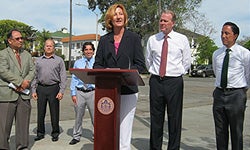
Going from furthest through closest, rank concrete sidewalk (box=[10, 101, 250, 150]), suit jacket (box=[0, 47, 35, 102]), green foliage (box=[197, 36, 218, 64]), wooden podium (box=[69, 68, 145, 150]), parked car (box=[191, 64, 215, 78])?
green foliage (box=[197, 36, 218, 64]) → parked car (box=[191, 64, 215, 78]) → concrete sidewalk (box=[10, 101, 250, 150]) → suit jacket (box=[0, 47, 35, 102]) → wooden podium (box=[69, 68, 145, 150])

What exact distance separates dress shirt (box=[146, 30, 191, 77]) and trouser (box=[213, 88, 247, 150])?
609mm

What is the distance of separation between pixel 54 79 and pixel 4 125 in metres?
1.45

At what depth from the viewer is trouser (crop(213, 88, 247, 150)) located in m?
4.48

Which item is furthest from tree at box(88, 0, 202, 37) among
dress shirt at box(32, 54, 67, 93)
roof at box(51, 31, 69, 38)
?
roof at box(51, 31, 69, 38)

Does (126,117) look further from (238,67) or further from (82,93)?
(82,93)

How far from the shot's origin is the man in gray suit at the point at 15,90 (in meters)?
4.88

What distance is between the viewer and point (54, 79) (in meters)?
6.14

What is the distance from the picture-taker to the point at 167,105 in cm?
464

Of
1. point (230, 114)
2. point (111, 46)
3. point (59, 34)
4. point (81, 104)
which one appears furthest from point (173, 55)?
point (59, 34)

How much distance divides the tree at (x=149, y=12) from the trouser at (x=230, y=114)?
3355 centimetres

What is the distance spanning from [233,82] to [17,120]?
314cm

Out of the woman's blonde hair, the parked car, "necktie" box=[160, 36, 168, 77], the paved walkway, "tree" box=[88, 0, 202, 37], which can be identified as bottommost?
the paved walkway

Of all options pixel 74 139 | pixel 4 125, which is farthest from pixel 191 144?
pixel 4 125

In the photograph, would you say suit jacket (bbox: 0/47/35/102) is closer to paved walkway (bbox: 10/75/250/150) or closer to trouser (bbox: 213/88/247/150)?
paved walkway (bbox: 10/75/250/150)
